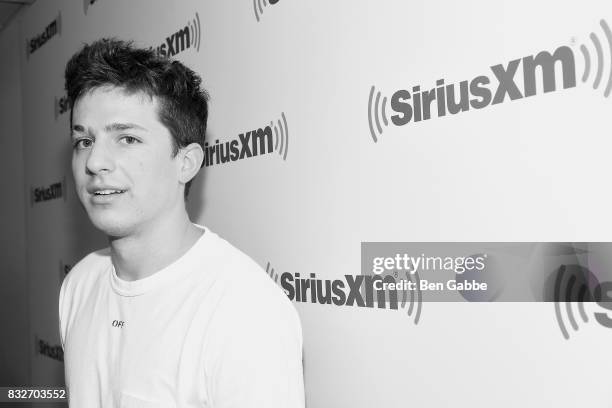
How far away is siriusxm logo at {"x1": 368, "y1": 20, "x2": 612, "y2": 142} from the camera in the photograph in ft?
2.96

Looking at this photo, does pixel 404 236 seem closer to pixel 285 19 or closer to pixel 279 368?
pixel 279 368

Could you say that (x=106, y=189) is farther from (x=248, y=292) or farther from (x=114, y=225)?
(x=248, y=292)

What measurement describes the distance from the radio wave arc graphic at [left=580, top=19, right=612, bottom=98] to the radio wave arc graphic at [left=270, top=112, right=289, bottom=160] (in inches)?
28.3

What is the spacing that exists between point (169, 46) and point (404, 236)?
1.15m

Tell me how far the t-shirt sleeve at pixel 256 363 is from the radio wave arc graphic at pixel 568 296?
486 mm

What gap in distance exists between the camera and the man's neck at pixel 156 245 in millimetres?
1316

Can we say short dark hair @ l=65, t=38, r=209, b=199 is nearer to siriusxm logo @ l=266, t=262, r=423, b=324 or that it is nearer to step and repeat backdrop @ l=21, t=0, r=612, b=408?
step and repeat backdrop @ l=21, t=0, r=612, b=408

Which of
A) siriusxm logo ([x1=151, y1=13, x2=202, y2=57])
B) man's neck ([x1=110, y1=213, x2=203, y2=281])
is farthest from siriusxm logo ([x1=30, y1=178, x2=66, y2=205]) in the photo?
man's neck ([x1=110, y1=213, x2=203, y2=281])

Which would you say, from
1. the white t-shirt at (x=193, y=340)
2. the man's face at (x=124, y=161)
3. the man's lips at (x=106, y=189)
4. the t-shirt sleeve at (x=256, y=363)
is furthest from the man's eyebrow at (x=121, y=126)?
the t-shirt sleeve at (x=256, y=363)

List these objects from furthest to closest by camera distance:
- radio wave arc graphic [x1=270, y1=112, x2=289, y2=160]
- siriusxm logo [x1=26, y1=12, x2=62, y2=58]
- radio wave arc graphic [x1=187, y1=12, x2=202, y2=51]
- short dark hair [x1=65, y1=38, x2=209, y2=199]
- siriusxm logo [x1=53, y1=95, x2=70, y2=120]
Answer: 1. siriusxm logo [x1=26, y1=12, x2=62, y2=58]
2. siriusxm logo [x1=53, y1=95, x2=70, y2=120]
3. radio wave arc graphic [x1=187, y1=12, x2=202, y2=51]
4. radio wave arc graphic [x1=270, y1=112, x2=289, y2=160]
5. short dark hair [x1=65, y1=38, x2=209, y2=199]

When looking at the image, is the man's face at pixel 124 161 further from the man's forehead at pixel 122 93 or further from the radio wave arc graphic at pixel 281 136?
the radio wave arc graphic at pixel 281 136

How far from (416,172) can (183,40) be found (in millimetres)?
1039

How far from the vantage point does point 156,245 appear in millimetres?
1316

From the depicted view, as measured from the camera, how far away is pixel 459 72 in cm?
105
